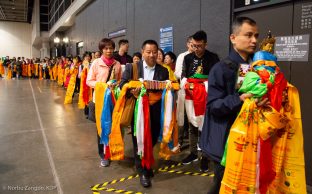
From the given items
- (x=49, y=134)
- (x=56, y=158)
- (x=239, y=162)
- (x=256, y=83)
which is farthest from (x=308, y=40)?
(x=49, y=134)

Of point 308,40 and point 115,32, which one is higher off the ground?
point 115,32

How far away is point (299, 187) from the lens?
5.53 ft

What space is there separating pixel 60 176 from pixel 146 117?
4.20 feet

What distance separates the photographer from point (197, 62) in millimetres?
3359

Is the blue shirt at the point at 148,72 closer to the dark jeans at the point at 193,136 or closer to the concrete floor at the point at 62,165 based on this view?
the dark jeans at the point at 193,136

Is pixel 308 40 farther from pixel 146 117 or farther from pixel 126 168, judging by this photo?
pixel 126 168

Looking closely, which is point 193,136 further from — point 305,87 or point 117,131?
point 305,87

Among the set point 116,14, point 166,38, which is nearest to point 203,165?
point 166,38

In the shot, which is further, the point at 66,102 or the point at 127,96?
the point at 66,102

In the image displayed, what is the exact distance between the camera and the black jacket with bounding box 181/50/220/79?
332cm

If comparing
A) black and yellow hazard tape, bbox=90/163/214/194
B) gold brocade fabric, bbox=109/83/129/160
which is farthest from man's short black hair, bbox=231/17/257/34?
black and yellow hazard tape, bbox=90/163/214/194

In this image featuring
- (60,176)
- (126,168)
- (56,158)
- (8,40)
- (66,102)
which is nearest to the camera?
(60,176)

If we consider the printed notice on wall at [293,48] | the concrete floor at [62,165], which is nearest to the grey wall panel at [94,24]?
the concrete floor at [62,165]

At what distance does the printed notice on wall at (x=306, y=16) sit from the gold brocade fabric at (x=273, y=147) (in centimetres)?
160
